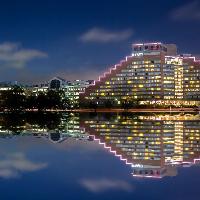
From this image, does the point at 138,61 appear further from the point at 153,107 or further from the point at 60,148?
the point at 60,148

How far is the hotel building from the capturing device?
446ft

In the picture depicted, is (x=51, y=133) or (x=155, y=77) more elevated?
(x=155, y=77)

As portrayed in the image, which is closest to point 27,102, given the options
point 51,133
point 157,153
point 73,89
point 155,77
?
point 155,77

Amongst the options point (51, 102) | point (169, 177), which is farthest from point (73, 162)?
point (51, 102)

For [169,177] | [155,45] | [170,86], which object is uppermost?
[155,45]

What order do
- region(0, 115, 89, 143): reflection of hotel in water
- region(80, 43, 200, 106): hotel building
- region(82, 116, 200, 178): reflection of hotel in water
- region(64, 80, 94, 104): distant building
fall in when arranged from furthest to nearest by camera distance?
region(64, 80, 94, 104): distant building < region(80, 43, 200, 106): hotel building < region(0, 115, 89, 143): reflection of hotel in water < region(82, 116, 200, 178): reflection of hotel in water

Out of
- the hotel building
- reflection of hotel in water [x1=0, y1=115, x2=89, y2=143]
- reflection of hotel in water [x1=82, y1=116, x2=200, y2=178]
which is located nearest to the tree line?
the hotel building

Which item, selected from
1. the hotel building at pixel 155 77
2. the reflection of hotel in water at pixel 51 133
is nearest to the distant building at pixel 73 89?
the hotel building at pixel 155 77

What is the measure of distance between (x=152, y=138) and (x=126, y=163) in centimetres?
951

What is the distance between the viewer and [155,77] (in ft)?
447

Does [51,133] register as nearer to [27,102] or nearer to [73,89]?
[27,102]

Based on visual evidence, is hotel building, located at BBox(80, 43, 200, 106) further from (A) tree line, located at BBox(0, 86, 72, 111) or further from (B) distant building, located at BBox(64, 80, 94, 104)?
(B) distant building, located at BBox(64, 80, 94, 104)

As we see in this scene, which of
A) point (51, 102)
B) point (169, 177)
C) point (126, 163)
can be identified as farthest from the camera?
point (51, 102)

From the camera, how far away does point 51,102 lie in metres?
119
